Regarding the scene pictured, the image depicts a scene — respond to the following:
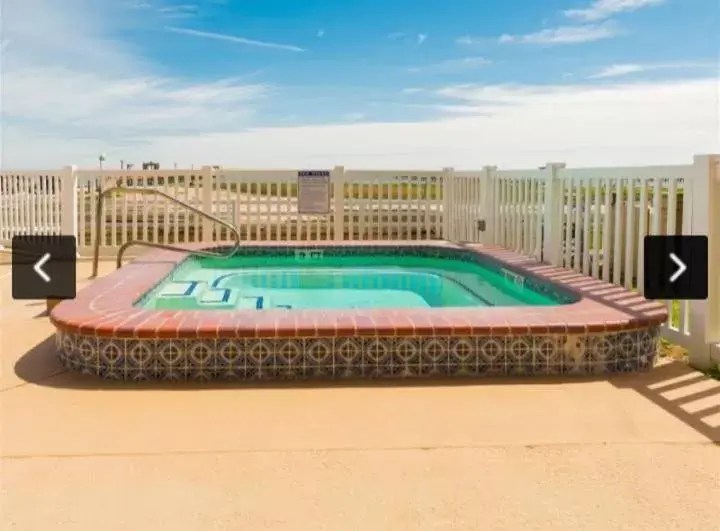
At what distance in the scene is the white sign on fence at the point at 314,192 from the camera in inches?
394

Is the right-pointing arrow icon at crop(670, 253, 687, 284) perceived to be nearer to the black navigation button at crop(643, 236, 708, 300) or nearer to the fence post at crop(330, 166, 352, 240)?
the black navigation button at crop(643, 236, 708, 300)

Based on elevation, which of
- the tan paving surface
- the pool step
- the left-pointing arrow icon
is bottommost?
the tan paving surface

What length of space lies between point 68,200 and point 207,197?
1944mm

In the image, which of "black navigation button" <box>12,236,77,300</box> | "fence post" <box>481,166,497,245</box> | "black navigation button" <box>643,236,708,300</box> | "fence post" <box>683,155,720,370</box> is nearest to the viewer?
"fence post" <box>683,155,720,370</box>

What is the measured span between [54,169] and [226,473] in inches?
336

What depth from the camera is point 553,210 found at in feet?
21.1

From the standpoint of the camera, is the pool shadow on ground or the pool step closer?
the pool shadow on ground

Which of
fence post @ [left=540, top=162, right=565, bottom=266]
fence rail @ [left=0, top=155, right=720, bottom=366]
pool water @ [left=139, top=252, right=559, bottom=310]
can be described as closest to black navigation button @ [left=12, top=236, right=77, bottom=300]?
fence rail @ [left=0, top=155, right=720, bottom=366]

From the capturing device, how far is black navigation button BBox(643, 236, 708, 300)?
3.99 m

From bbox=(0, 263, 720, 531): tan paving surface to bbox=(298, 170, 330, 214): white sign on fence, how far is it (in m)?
6.50

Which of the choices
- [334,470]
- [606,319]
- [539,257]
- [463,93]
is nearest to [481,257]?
[539,257]

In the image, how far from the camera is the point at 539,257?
6977 millimetres

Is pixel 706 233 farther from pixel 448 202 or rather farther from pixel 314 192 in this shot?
pixel 314 192

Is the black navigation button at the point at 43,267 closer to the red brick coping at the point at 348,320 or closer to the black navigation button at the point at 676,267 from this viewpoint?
the red brick coping at the point at 348,320
